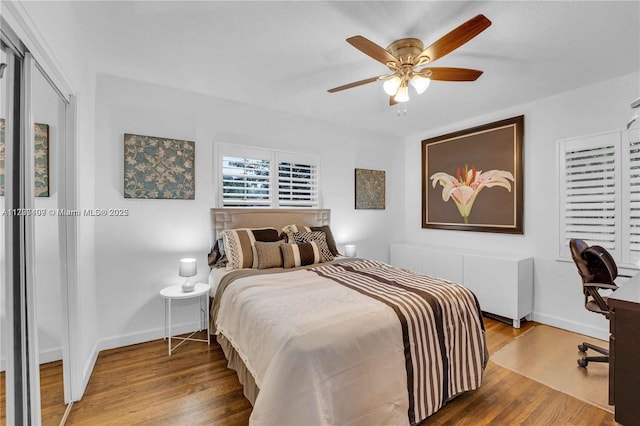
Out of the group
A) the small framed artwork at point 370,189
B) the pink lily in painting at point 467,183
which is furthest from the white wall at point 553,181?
the small framed artwork at point 370,189

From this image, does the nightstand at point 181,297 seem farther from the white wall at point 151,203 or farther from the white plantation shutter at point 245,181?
the white plantation shutter at point 245,181

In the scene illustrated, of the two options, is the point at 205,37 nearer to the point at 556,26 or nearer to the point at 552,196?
the point at 556,26

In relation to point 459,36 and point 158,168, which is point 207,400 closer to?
point 158,168

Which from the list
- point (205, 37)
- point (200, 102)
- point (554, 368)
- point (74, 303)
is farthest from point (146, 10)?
point (554, 368)

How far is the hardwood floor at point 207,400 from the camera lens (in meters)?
1.79

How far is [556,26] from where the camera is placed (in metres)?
1.99

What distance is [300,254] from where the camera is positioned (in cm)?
294

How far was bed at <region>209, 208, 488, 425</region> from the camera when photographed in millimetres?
1366

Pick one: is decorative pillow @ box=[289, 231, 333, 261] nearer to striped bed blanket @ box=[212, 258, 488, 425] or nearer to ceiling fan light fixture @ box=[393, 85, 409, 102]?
striped bed blanket @ box=[212, 258, 488, 425]

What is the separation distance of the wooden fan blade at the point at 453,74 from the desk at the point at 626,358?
168 centimetres

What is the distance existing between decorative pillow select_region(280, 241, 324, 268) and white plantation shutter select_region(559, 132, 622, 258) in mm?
2757

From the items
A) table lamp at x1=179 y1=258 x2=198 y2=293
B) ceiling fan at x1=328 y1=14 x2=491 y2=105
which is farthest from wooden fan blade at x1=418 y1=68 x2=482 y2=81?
table lamp at x1=179 y1=258 x2=198 y2=293

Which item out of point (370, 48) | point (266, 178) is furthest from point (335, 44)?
point (266, 178)

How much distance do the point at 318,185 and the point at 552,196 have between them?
9.22ft
